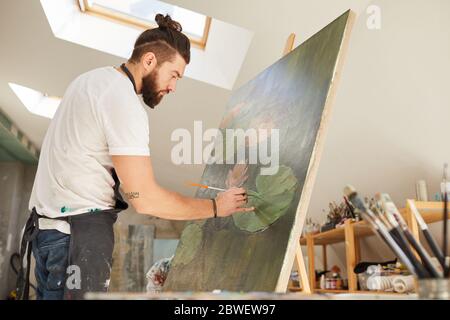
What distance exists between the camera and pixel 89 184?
1.28m

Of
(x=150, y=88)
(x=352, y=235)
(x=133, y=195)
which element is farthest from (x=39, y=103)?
(x=133, y=195)

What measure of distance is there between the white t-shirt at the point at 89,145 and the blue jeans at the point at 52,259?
0.09 feet

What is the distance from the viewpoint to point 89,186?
4.18 ft

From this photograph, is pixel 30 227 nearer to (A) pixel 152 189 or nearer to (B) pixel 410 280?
(A) pixel 152 189

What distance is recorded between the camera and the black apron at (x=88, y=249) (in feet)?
4.02

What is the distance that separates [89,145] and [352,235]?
2.35 m

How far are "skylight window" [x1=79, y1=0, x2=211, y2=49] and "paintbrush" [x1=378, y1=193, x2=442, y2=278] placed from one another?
3130mm

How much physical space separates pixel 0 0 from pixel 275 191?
3.14 m

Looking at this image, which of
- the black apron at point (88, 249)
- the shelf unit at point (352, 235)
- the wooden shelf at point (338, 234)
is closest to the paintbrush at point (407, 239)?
the black apron at point (88, 249)

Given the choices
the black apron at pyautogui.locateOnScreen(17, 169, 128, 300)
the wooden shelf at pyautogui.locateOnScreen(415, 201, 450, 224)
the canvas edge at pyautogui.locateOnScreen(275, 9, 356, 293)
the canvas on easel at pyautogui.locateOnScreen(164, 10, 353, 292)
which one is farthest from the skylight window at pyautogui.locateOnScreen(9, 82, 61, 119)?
the canvas edge at pyautogui.locateOnScreen(275, 9, 356, 293)

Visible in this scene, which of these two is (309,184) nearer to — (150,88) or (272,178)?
(272,178)

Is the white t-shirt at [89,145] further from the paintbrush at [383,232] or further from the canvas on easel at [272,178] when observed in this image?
the paintbrush at [383,232]
